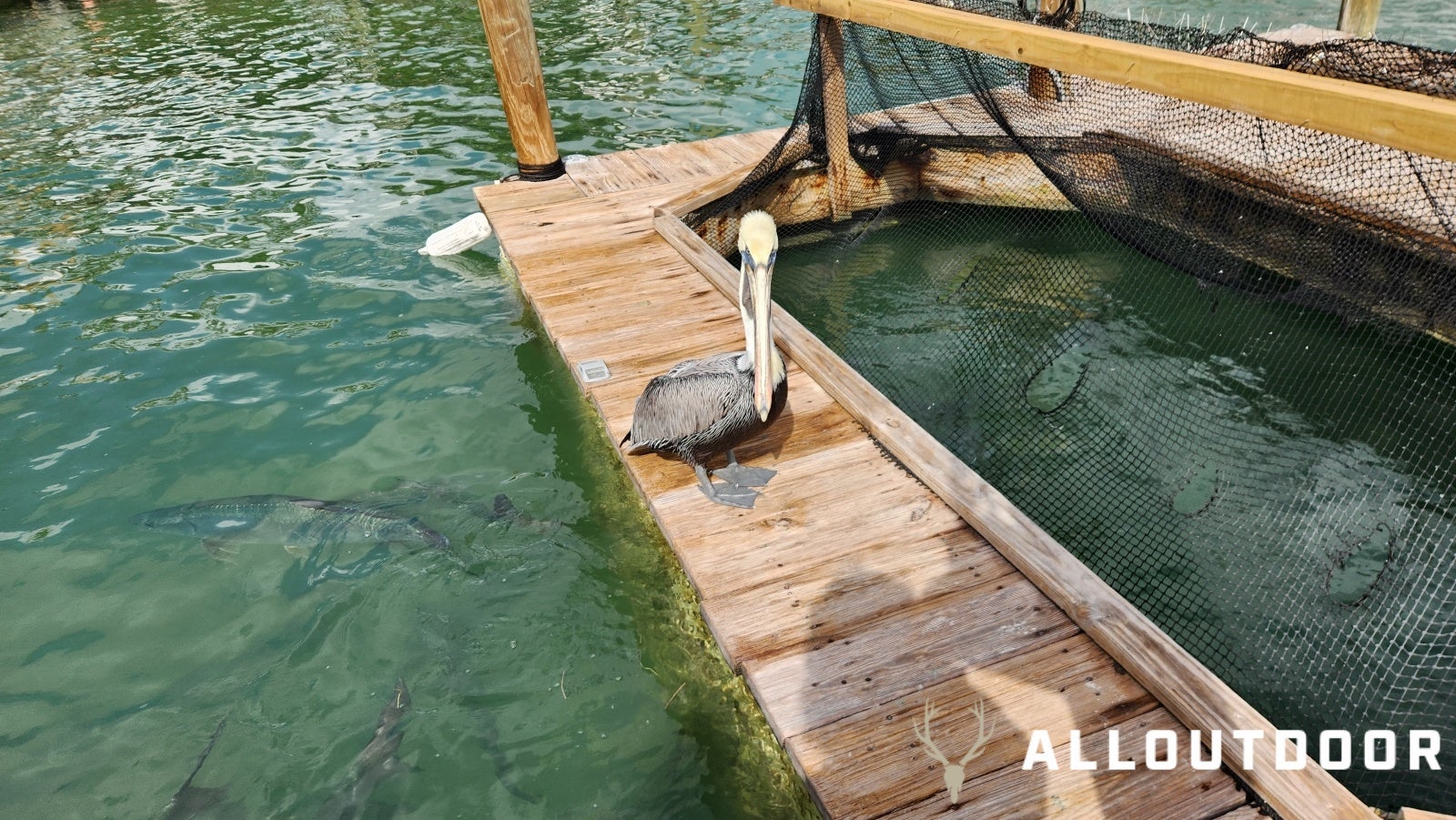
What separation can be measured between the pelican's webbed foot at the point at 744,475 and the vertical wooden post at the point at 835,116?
4.15 m

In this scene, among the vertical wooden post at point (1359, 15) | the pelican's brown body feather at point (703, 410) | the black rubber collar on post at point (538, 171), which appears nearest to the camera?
the pelican's brown body feather at point (703, 410)

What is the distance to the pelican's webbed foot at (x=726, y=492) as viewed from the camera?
12.8 ft

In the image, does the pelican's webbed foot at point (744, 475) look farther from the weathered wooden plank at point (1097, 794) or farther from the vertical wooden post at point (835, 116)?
the vertical wooden post at point (835, 116)

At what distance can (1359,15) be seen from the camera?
314 inches

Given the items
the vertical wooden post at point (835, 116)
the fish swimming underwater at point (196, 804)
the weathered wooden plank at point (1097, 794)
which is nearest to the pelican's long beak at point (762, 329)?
the weathered wooden plank at point (1097, 794)

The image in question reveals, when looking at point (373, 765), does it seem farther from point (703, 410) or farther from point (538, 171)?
point (538, 171)

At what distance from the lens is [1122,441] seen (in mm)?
5262

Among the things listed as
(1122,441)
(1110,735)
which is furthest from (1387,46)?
(1110,735)

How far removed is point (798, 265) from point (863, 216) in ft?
2.73

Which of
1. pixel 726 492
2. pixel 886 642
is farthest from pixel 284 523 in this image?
pixel 886 642

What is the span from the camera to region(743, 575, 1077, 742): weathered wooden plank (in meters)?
2.93

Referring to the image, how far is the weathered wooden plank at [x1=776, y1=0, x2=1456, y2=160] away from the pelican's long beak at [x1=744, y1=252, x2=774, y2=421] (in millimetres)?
2026

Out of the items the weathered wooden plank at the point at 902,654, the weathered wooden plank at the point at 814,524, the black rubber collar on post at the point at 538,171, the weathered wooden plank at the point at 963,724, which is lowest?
the weathered wooden plank at the point at 963,724

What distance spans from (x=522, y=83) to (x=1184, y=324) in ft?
18.6
